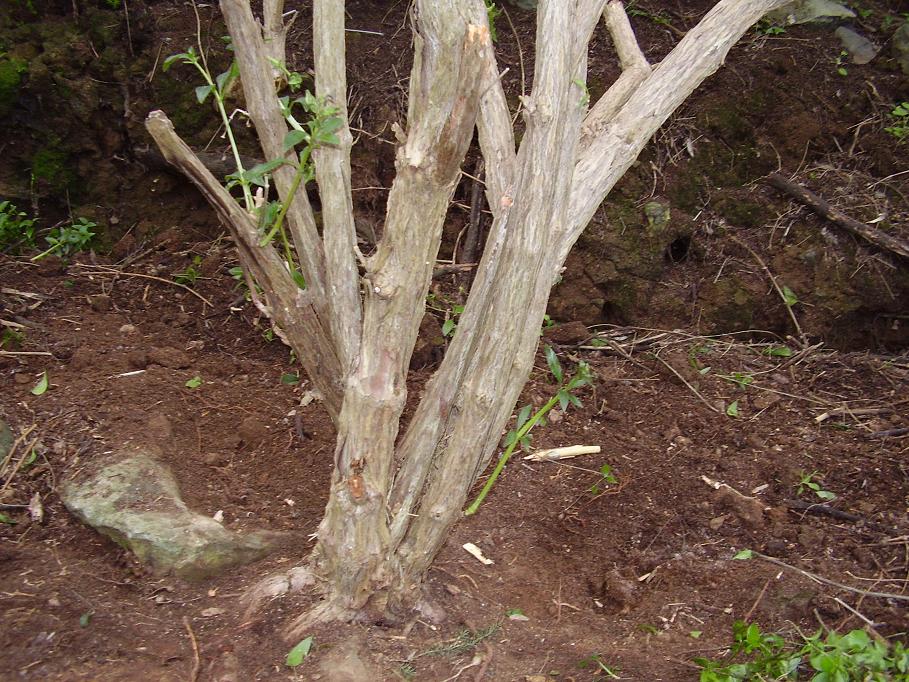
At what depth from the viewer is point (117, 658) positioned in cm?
190

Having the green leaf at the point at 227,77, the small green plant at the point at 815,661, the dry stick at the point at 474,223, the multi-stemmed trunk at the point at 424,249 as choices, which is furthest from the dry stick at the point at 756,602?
the green leaf at the point at 227,77

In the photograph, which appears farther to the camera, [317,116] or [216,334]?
[216,334]

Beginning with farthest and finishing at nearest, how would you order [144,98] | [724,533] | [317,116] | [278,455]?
[144,98] → [278,455] → [724,533] → [317,116]

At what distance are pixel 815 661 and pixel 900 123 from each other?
3.47 m

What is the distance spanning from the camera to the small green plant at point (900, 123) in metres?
4.12

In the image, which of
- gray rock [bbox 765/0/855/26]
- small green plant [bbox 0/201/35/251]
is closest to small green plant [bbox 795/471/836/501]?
gray rock [bbox 765/0/855/26]

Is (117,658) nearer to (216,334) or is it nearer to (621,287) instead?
(216,334)

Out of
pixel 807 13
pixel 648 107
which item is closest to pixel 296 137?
pixel 648 107

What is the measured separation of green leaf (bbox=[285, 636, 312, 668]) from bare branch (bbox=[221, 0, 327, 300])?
921 millimetres

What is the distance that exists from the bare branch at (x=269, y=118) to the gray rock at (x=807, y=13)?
3510 mm

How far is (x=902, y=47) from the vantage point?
4.35m

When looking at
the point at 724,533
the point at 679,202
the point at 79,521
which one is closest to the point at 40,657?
the point at 79,521

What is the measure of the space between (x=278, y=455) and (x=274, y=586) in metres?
0.74

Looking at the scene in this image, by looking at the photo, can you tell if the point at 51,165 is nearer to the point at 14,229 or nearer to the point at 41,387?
the point at 14,229
